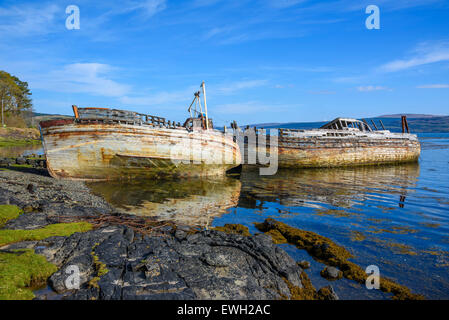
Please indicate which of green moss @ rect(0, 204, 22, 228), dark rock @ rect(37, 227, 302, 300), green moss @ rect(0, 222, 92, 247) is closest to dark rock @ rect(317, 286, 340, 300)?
dark rock @ rect(37, 227, 302, 300)

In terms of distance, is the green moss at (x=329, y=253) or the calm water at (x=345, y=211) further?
the calm water at (x=345, y=211)

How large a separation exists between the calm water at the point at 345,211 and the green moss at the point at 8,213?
3.79 m

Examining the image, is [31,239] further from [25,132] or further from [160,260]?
[25,132]

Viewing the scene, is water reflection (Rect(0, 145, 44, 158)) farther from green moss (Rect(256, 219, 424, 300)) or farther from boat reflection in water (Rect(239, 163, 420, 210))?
green moss (Rect(256, 219, 424, 300))

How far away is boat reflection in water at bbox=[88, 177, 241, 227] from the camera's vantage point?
11.2 meters

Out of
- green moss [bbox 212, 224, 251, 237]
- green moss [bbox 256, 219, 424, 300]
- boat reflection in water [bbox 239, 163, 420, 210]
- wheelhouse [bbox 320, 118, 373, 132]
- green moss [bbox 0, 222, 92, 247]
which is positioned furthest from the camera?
wheelhouse [bbox 320, 118, 373, 132]

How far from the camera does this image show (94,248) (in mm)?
6441

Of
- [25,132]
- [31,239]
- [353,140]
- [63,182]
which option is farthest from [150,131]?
[25,132]

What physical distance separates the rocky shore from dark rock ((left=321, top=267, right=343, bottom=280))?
1.96 feet

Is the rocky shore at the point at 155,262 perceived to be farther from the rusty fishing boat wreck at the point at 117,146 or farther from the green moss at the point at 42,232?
the rusty fishing boat wreck at the point at 117,146

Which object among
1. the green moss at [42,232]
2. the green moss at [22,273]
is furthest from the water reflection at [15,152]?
the green moss at [22,273]

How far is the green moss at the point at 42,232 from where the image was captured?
260 inches

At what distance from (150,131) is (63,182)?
235 inches

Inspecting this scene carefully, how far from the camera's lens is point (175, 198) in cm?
1422
